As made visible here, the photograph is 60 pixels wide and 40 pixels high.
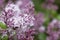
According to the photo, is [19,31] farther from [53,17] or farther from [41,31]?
[53,17]

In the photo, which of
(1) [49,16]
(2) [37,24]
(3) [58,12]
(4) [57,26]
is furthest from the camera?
(3) [58,12]

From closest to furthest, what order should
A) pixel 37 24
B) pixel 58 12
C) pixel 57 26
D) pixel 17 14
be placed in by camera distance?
1. pixel 17 14
2. pixel 37 24
3. pixel 57 26
4. pixel 58 12

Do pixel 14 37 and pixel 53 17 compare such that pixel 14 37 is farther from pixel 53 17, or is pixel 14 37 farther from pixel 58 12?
pixel 58 12

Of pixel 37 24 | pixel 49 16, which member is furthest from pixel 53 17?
pixel 37 24

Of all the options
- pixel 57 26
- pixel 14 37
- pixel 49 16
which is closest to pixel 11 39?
pixel 14 37

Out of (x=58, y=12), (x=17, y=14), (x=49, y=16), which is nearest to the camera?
(x=17, y=14)

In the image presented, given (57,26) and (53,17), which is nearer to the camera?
(57,26)

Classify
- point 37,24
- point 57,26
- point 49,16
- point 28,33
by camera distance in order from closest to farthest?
point 28,33 < point 37,24 < point 57,26 < point 49,16

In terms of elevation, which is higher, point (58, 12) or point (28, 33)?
Result: point (58, 12)

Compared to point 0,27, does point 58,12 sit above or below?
above
